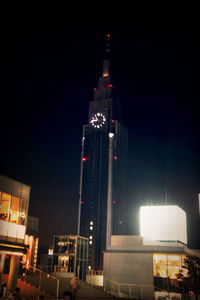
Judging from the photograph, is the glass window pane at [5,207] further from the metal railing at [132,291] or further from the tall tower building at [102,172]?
the tall tower building at [102,172]

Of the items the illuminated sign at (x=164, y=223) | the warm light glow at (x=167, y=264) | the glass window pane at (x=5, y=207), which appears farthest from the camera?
the illuminated sign at (x=164, y=223)

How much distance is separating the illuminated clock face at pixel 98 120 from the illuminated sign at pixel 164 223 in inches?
3192

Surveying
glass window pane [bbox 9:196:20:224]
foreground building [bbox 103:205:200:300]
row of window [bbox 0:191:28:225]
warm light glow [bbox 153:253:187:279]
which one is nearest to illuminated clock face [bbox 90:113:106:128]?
foreground building [bbox 103:205:200:300]

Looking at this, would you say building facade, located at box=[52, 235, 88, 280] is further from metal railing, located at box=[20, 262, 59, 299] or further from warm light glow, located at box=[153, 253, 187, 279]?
metal railing, located at box=[20, 262, 59, 299]

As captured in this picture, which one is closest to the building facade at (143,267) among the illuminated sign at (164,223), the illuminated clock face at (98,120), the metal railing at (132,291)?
the metal railing at (132,291)

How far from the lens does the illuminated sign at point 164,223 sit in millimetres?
56938

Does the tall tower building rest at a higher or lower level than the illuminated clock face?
lower

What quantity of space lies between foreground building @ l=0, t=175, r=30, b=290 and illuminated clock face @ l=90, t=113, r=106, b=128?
110966 mm

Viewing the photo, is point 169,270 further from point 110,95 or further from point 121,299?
point 110,95

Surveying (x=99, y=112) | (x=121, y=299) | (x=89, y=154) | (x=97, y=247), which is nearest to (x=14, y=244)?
(x=121, y=299)

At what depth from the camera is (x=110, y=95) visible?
144 m

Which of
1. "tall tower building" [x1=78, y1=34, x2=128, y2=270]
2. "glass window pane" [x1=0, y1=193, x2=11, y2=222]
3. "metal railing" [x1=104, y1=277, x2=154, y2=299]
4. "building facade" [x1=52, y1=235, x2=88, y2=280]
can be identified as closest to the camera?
"glass window pane" [x1=0, y1=193, x2=11, y2=222]

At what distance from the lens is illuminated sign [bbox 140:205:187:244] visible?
56.9m

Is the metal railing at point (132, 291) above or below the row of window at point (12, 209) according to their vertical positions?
below
